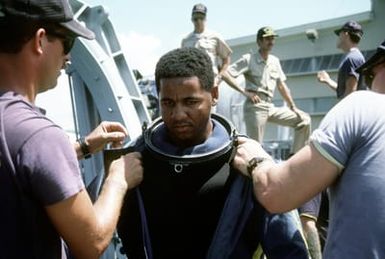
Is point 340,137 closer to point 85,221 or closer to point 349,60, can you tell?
point 85,221

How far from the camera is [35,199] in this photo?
4.42 ft

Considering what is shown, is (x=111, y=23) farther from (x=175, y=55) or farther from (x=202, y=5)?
(x=202, y=5)

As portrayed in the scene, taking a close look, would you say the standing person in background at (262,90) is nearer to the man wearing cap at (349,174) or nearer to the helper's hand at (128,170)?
the helper's hand at (128,170)

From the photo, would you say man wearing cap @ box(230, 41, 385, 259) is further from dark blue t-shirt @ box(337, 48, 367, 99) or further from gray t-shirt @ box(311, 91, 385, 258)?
dark blue t-shirt @ box(337, 48, 367, 99)

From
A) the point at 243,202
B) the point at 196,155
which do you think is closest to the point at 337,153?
the point at 243,202

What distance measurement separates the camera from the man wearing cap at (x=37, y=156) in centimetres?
131

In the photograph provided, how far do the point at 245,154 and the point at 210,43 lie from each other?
14.5ft

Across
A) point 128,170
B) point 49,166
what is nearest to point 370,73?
point 128,170

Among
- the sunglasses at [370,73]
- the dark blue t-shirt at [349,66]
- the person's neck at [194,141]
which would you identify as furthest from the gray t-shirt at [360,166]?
the dark blue t-shirt at [349,66]

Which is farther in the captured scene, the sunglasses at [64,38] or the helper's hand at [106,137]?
the helper's hand at [106,137]

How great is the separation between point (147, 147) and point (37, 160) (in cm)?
75

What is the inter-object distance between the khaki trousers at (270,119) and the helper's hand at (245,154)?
4134 millimetres

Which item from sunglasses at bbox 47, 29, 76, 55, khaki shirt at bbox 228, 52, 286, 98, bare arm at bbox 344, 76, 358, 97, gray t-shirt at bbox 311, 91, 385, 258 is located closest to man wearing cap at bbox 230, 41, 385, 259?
gray t-shirt at bbox 311, 91, 385, 258

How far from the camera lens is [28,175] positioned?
4.28 feet
